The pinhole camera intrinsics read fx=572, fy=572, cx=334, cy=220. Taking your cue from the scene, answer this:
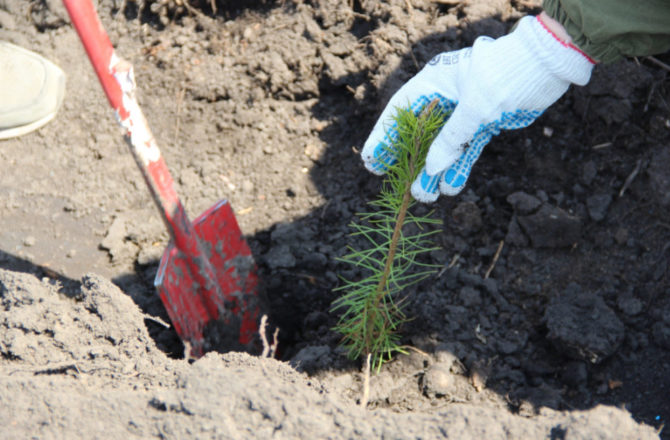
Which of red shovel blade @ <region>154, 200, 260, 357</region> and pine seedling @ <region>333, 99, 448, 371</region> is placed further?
red shovel blade @ <region>154, 200, 260, 357</region>

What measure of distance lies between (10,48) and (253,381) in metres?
2.39

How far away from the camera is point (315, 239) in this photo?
7.66ft

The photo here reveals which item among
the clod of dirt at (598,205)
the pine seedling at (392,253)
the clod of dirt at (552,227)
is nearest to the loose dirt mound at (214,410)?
the pine seedling at (392,253)

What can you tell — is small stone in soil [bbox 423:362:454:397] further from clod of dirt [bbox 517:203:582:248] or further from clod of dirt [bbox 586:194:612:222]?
clod of dirt [bbox 586:194:612:222]

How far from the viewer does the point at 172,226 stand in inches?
75.9

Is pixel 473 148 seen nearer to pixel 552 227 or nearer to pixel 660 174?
pixel 552 227

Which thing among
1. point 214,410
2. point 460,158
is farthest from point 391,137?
point 214,410

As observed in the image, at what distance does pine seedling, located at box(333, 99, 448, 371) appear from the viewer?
1.41 m

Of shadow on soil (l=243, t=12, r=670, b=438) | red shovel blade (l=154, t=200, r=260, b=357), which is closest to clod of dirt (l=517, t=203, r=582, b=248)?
shadow on soil (l=243, t=12, r=670, b=438)

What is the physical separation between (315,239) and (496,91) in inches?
36.9

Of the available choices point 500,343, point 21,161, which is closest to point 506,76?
point 500,343

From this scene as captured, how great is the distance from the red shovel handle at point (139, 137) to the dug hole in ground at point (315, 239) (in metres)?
0.23

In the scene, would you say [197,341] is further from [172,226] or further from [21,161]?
[21,161]

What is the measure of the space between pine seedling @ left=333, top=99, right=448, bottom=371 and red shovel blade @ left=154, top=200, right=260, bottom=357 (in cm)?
38
